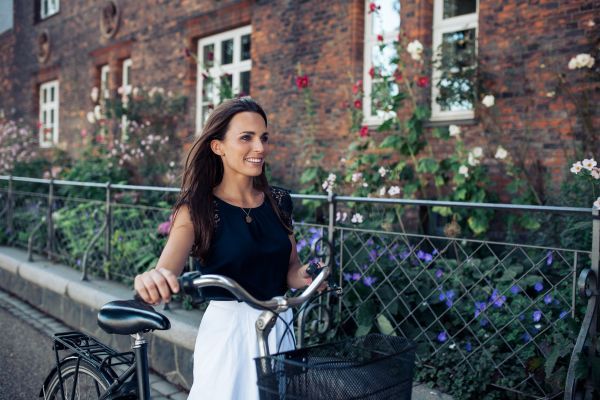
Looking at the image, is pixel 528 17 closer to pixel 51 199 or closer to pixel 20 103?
pixel 51 199

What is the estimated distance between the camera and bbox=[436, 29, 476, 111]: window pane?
680cm

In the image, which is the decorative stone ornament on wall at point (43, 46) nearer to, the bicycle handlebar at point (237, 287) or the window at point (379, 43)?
the window at point (379, 43)

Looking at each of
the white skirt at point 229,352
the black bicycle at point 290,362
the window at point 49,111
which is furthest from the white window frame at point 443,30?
the window at point 49,111

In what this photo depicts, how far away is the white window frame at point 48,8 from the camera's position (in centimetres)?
1588

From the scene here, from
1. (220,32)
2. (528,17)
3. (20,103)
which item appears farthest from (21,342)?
(20,103)

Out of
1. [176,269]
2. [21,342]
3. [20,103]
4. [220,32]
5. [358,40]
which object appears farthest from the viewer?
[20,103]

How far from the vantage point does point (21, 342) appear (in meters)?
5.46

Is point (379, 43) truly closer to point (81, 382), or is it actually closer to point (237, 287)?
point (81, 382)

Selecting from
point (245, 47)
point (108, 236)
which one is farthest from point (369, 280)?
point (245, 47)

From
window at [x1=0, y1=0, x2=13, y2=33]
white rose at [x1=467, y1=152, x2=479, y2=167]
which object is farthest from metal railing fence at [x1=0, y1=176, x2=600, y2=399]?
window at [x1=0, y1=0, x2=13, y2=33]

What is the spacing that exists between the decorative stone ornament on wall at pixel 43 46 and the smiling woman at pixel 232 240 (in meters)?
15.2

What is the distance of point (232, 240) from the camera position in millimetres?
2299

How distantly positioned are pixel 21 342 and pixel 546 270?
175 inches

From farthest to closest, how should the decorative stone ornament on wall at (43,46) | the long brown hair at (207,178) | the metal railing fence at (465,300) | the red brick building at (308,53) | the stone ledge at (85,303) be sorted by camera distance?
the decorative stone ornament on wall at (43,46)
the red brick building at (308,53)
the stone ledge at (85,303)
the metal railing fence at (465,300)
the long brown hair at (207,178)
